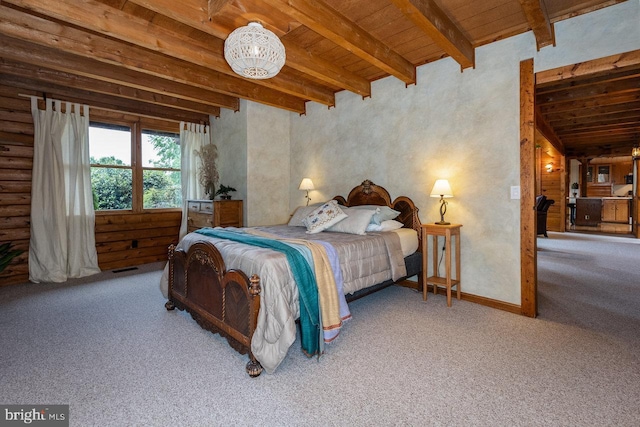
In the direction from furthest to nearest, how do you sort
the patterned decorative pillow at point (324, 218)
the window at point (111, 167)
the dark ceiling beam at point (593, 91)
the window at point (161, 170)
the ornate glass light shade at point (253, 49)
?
the window at point (161, 170) → the window at point (111, 167) → the dark ceiling beam at point (593, 91) → the patterned decorative pillow at point (324, 218) → the ornate glass light shade at point (253, 49)

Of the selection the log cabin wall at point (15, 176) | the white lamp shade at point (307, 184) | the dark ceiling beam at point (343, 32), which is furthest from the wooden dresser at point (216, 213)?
the dark ceiling beam at point (343, 32)

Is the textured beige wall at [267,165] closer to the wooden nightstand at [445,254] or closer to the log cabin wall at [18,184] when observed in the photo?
the log cabin wall at [18,184]

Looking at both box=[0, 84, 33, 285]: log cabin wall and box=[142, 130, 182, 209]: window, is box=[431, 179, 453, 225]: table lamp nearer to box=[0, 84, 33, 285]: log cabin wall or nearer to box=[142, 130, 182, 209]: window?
box=[142, 130, 182, 209]: window

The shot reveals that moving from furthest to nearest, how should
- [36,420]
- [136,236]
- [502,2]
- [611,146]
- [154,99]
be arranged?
[611,146] → [136,236] → [154,99] → [502,2] → [36,420]

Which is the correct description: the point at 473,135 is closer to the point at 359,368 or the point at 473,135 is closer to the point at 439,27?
the point at 439,27

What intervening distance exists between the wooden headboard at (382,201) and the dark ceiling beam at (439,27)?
159cm

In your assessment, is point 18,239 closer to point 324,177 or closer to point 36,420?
point 36,420

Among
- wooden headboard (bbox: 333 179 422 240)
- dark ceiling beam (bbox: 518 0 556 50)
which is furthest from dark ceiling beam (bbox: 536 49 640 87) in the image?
wooden headboard (bbox: 333 179 422 240)

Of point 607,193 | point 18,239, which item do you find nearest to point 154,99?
point 18,239

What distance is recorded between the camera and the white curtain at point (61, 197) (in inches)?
159

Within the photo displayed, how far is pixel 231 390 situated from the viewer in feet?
5.94

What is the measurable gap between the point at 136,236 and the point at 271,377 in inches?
162

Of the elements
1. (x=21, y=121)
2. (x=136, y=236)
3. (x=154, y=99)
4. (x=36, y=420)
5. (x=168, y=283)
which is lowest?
(x=36, y=420)

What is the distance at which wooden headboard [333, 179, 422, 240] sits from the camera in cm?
365
